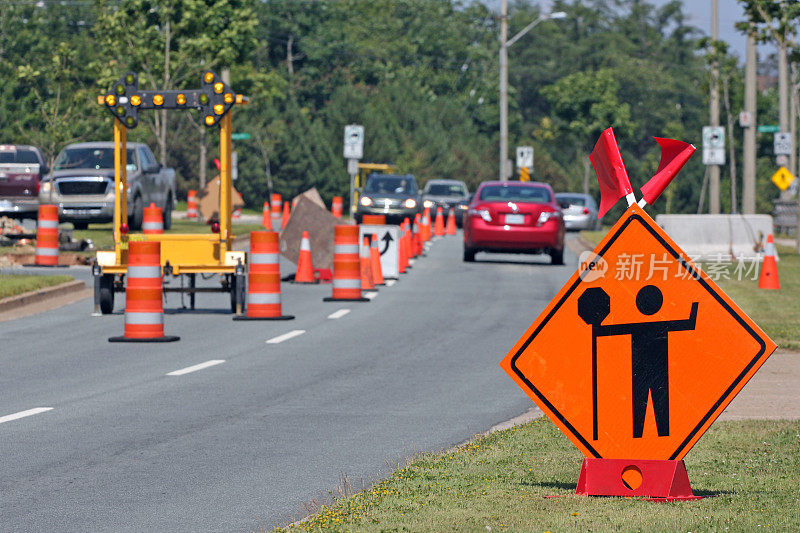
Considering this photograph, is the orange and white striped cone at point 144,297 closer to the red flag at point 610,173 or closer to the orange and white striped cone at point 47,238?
the red flag at point 610,173

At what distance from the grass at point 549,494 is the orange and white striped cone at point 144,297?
6.95m

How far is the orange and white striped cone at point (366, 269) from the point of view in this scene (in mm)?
23141

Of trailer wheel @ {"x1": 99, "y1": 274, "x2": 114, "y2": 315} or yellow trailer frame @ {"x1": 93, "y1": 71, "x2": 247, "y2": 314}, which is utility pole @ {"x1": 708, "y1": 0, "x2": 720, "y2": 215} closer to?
yellow trailer frame @ {"x1": 93, "y1": 71, "x2": 247, "y2": 314}

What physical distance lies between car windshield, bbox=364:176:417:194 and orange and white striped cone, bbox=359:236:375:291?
71.7ft

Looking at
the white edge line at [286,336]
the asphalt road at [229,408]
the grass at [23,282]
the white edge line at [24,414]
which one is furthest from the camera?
the grass at [23,282]

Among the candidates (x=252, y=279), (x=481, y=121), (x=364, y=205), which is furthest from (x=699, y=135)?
(x=252, y=279)

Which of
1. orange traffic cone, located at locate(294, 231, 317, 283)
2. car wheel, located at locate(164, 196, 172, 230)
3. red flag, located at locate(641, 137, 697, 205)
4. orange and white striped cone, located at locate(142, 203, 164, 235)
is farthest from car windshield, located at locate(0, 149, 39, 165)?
red flag, located at locate(641, 137, 697, 205)

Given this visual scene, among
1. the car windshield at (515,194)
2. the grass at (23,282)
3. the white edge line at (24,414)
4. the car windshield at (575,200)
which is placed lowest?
the white edge line at (24,414)

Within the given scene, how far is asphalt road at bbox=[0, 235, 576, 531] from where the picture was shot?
7.61m

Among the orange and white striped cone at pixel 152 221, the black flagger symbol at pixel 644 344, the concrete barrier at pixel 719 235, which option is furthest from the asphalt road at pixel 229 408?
the concrete barrier at pixel 719 235

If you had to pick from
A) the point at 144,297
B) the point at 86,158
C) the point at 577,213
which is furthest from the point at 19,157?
the point at 144,297

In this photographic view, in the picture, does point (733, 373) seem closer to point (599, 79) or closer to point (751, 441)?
point (751, 441)

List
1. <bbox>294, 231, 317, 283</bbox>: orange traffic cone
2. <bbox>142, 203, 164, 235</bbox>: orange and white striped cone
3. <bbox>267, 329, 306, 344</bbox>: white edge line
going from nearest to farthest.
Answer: <bbox>267, 329, 306, 344</bbox>: white edge line < <bbox>294, 231, 317, 283</bbox>: orange traffic cone < <bbox>142, 203, 164, 235</bbox>: orange and white striped cone

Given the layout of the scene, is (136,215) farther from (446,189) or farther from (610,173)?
(610,173)
